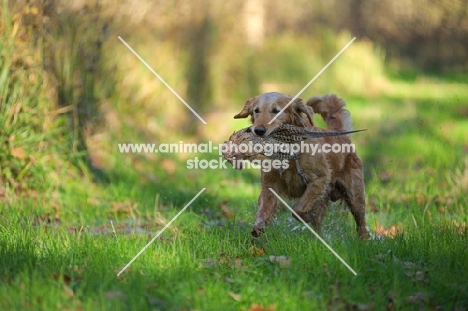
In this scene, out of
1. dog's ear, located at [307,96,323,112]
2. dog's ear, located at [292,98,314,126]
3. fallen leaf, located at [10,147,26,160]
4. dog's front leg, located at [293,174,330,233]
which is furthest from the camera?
fallen leaf, located at [10,147,26,160]

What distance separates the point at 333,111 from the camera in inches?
239

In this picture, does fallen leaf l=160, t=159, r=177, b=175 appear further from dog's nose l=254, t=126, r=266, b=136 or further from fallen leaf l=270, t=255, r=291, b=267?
fallen leaf l=270, t=255, r=291, b=267

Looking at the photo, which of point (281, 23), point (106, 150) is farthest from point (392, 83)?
point (106, 150)

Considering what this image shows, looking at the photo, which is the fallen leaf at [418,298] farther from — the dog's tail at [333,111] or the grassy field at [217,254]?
the dog's tail at [333,111]

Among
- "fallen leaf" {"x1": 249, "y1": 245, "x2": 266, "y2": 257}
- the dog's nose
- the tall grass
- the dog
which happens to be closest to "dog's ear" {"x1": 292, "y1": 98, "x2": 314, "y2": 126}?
the dog

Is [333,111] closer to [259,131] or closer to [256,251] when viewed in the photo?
[259,131]

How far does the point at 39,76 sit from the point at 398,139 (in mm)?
5215

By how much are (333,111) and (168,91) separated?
15.5ft

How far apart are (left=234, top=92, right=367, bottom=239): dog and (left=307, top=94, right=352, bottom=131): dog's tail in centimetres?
3

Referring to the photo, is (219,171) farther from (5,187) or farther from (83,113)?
(5,187)

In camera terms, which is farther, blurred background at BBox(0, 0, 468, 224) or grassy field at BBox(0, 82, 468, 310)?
blurred background at BBox(0, 0, 468, 224)

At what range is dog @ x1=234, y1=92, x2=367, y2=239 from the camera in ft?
17.4

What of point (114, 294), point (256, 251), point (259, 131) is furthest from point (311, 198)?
point (114, 294)

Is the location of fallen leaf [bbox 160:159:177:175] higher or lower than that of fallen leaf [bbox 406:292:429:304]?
higher
